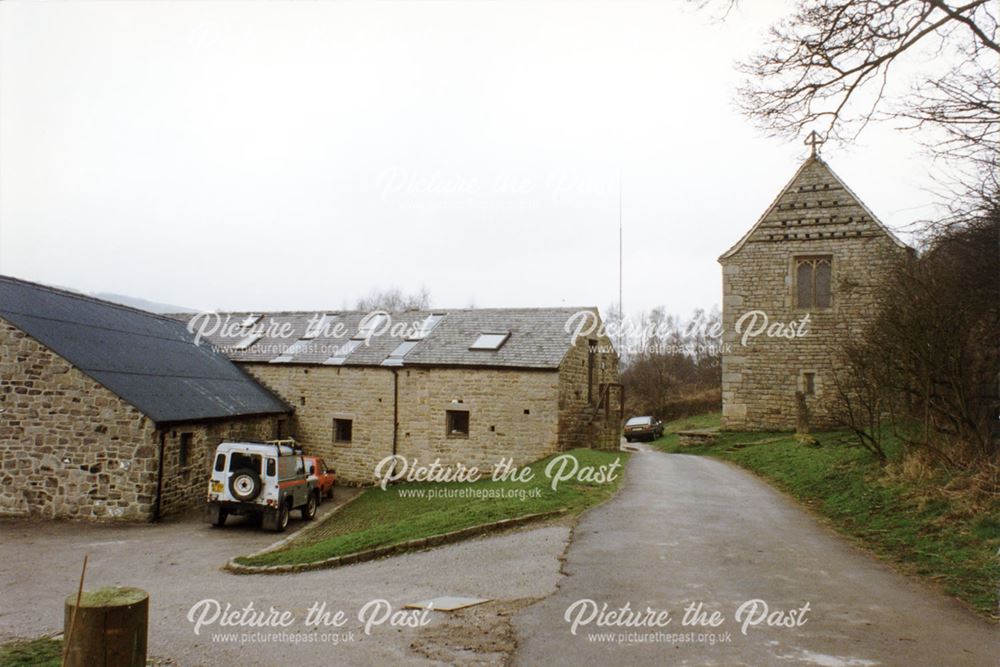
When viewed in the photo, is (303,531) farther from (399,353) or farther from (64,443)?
(399,353)

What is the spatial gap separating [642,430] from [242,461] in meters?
21.9

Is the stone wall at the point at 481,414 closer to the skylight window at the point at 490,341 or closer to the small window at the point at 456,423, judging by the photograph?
the small window at the point at 456,423

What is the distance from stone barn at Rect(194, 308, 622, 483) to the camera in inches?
818

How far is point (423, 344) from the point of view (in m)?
23.4

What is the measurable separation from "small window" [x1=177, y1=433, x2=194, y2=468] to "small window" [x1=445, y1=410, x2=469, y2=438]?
8.01 metres

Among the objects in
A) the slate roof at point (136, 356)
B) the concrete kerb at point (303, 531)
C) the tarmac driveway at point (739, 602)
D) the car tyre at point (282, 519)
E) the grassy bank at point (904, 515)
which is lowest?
the concrete kerb at point (303, 531)

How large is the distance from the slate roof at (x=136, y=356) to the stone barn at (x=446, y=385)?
164 centimetres

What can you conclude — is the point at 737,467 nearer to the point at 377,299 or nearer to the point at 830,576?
the point at 830,576

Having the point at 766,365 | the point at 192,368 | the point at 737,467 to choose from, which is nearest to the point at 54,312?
the point at 192,368

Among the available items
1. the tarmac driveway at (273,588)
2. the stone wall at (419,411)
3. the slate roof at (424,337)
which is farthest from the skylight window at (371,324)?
the tarmac driveway at (273,588)

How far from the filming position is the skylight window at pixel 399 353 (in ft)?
74.3

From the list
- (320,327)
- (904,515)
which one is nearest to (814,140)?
(904,515)

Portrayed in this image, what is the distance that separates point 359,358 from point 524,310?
6453 mm

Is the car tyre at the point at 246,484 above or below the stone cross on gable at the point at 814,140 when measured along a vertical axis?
below
